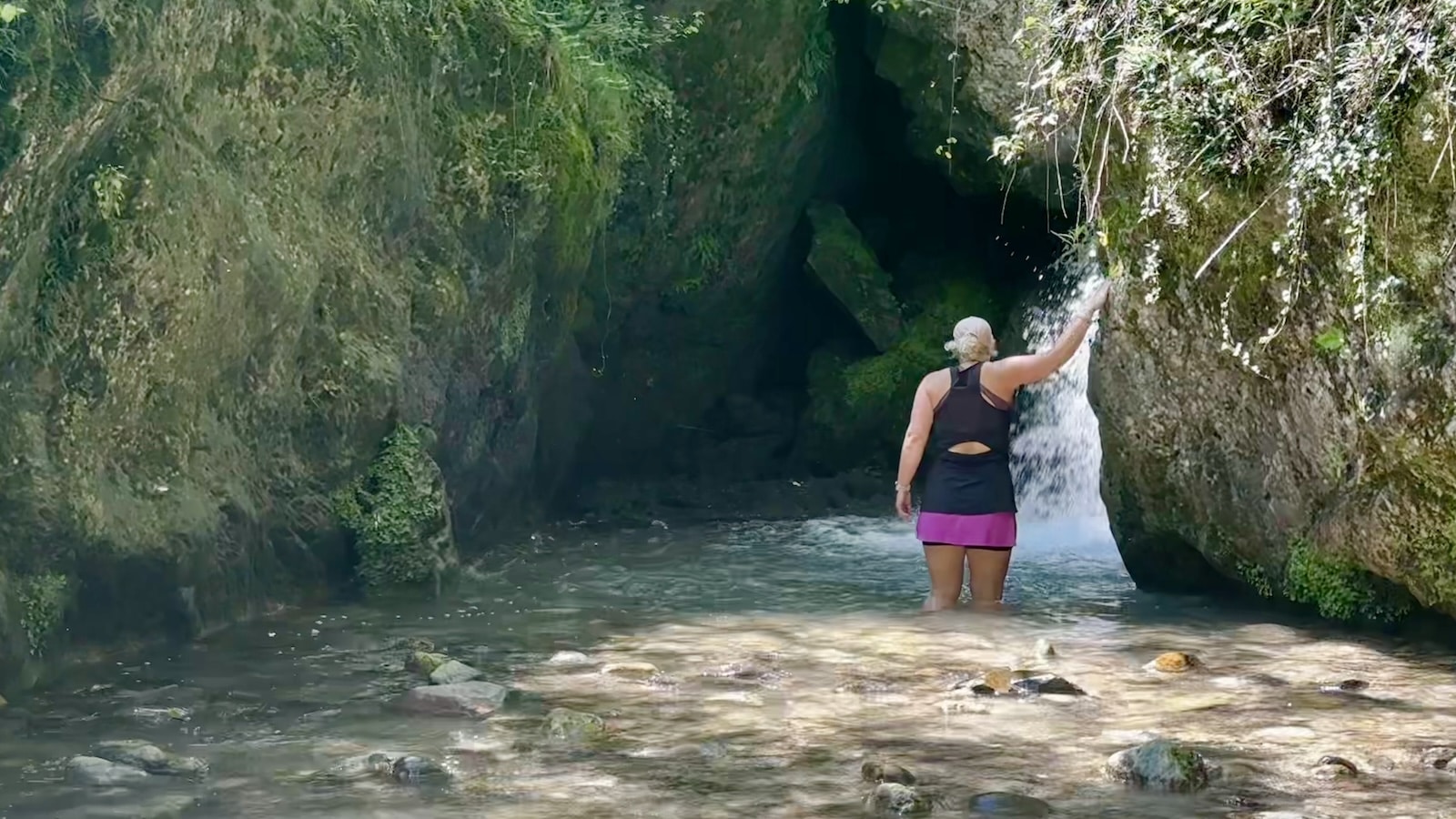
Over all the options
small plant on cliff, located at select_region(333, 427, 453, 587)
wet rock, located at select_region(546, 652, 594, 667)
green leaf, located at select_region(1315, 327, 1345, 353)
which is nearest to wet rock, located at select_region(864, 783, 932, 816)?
wet rock, located at select_region(546, 652, 594, 667)

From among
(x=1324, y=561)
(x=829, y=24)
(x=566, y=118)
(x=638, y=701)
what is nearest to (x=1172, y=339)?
(x=1324, y=561)

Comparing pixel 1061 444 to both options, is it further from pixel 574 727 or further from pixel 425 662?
pixel 574 727

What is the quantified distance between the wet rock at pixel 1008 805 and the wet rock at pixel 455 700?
2.20 meters

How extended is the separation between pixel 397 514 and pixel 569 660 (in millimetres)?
2530

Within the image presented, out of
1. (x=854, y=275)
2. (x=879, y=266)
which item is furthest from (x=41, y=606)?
(x=879, y=266)

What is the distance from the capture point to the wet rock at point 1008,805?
5445mm

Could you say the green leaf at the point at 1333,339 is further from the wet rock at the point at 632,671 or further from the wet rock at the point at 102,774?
the wet rock at the point at 102,774

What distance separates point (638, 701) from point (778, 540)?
5976 mm

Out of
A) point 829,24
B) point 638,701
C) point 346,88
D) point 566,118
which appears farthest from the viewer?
point 829,24

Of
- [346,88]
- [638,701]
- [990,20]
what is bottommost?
[638,701]

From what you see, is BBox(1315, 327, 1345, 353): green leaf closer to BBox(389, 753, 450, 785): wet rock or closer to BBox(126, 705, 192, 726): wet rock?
BBox(389, 753, 450, 785): wet rock

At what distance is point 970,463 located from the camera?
30.1 ft

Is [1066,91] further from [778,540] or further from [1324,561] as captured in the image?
[778,540]

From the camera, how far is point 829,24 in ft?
48.2
